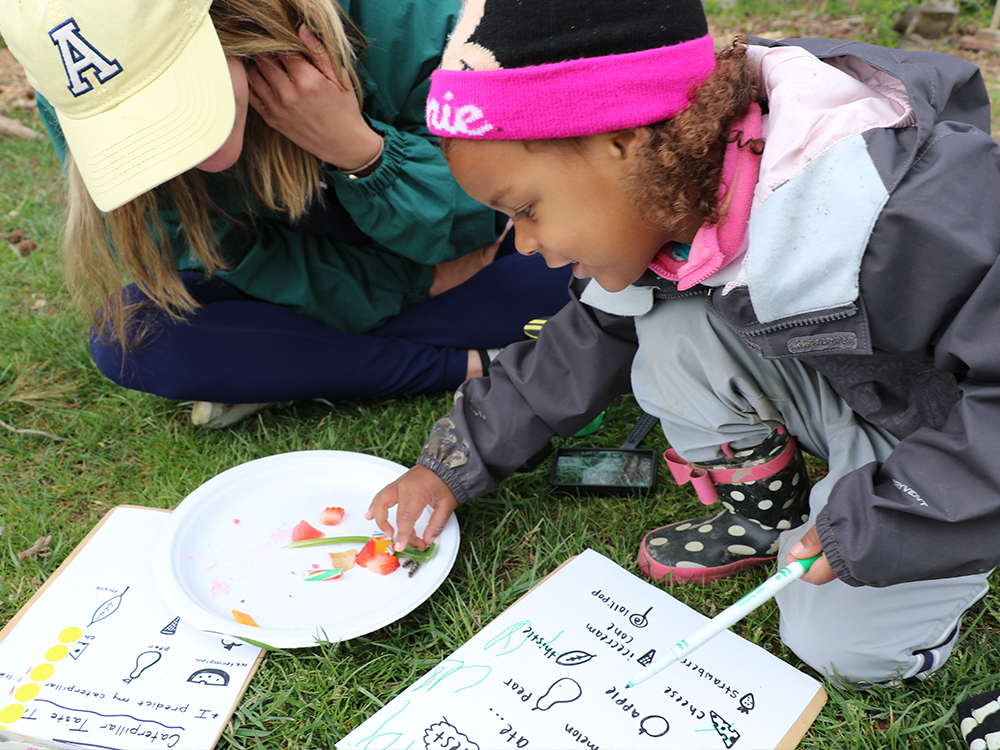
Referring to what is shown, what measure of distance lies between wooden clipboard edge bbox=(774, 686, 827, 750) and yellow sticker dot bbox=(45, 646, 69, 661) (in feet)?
3.55

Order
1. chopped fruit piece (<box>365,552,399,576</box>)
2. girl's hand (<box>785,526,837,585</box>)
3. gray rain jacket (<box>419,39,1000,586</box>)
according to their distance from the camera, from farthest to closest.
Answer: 1. chopped fruit piece (<box>365,552,399,576</box>)
2. girl's hand (<box>785,526,837,585</box>)
3. gray rain jacket (<box>419,39,1000,586</box>)

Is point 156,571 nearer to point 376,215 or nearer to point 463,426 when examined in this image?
point 463,426

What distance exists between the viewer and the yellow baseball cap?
1.12 meters

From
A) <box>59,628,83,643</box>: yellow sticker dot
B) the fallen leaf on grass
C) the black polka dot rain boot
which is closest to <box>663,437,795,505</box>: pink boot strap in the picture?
the black polka dot rain boot

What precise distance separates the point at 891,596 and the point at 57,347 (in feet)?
6.63

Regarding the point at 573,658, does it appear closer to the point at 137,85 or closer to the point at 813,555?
the point at 813,555

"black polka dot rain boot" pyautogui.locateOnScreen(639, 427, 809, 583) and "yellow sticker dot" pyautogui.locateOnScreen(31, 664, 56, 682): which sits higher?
"yellow sticker dot" pyautogui.locateOnScreen(31, 664, 56, 682)

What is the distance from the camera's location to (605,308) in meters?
1.33

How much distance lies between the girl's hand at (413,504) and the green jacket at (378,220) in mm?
535

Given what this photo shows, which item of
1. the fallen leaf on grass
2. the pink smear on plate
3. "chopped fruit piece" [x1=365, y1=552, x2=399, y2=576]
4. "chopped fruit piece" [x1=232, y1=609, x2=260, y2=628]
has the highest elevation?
the fallen leaf on grass

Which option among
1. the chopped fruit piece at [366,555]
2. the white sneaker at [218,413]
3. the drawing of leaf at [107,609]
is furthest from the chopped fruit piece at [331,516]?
the white sneaker at [218,413]

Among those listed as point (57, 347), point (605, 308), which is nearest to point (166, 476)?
point (57, 347)

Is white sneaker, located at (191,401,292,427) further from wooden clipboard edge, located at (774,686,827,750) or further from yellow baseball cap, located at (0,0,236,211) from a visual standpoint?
wooden clipboard edge, located at (774,686,827,750)

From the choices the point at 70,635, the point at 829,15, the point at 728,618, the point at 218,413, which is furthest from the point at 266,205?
the point at 829,15
